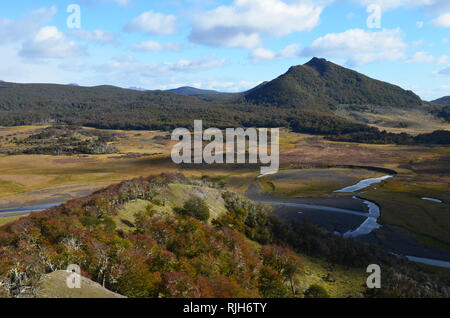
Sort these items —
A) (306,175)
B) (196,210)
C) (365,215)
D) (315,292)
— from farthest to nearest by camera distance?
(306,175), (365,215), (196,210), (315,292)

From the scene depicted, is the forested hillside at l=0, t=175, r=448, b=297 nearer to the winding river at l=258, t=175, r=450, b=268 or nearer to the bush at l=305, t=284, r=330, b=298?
the bush at l=305, t=284, r=330, b=298

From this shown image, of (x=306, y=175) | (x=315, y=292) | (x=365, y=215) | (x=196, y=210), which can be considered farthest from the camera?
(x=306, y=175)

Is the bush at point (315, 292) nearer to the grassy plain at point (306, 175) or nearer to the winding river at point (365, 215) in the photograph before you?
the winding river at point (365, 215)

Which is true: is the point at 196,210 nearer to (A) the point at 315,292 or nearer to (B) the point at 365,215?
(A) the point at 315,292

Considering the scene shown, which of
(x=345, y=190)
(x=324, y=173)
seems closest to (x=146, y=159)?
(x=324, y=173)

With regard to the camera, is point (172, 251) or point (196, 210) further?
point (196, 210)

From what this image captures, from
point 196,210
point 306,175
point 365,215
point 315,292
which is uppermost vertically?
point 196,210

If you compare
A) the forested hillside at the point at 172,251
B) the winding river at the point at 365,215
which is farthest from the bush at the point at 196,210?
the winding river at the point at 365,215

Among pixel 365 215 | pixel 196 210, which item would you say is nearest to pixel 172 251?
pixel 196 210
